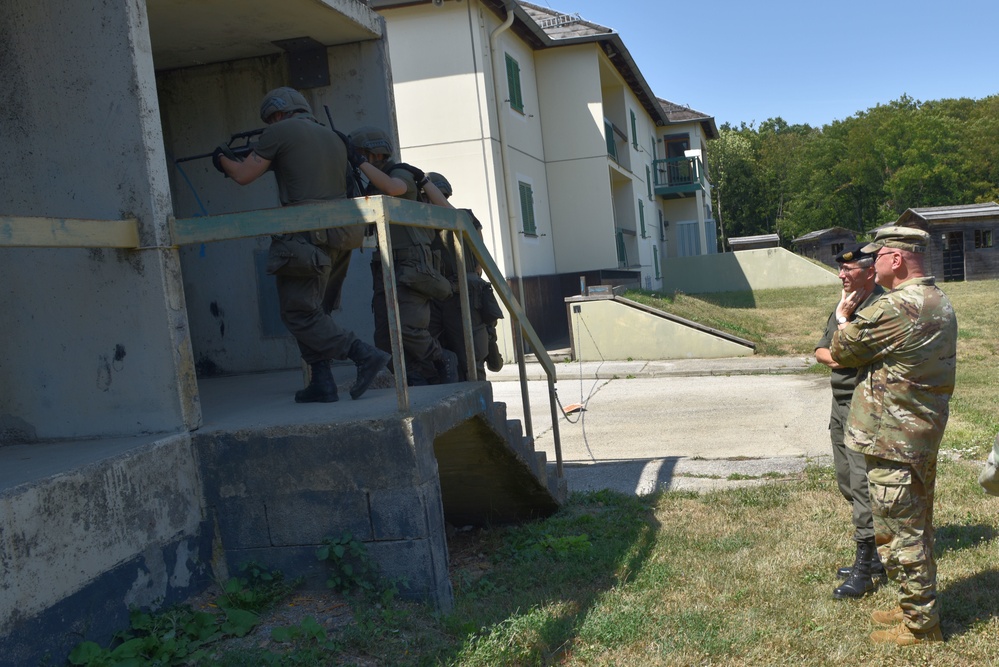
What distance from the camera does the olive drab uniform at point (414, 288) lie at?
5746 millimetres

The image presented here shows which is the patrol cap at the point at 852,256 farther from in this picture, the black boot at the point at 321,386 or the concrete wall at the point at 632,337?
the concrete wall at the point at 632,337

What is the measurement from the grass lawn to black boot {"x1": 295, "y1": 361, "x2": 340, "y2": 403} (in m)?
1.19

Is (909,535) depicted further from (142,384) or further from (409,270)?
(142,384)

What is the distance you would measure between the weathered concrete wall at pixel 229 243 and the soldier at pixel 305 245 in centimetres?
217

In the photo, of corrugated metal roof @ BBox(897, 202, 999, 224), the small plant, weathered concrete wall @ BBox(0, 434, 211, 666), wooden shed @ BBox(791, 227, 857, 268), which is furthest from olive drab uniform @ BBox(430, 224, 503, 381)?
wooden shed @ BBox(791, 227, 857, 268)

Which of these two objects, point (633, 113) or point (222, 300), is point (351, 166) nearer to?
point (222, 300)

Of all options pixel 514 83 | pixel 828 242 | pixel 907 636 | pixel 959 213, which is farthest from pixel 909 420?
pixel 828 242

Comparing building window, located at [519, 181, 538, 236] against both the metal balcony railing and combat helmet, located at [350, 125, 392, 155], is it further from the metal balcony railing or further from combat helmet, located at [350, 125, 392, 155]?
the metal balcony railing

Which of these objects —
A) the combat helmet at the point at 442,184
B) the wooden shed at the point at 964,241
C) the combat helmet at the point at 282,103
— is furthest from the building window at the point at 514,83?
the wooden shed at the point at 964,241

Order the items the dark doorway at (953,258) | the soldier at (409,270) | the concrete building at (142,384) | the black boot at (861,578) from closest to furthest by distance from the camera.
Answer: the concrete building at (142,384) → the black boot at (861,578) → the soldier at (409,270) → the dark doorway at (953,258)

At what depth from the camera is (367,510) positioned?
4238 mm

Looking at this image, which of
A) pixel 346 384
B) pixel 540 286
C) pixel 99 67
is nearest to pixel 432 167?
pixel 540 286

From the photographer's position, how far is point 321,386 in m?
5.09

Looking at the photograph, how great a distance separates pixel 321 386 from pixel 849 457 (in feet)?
9.11
